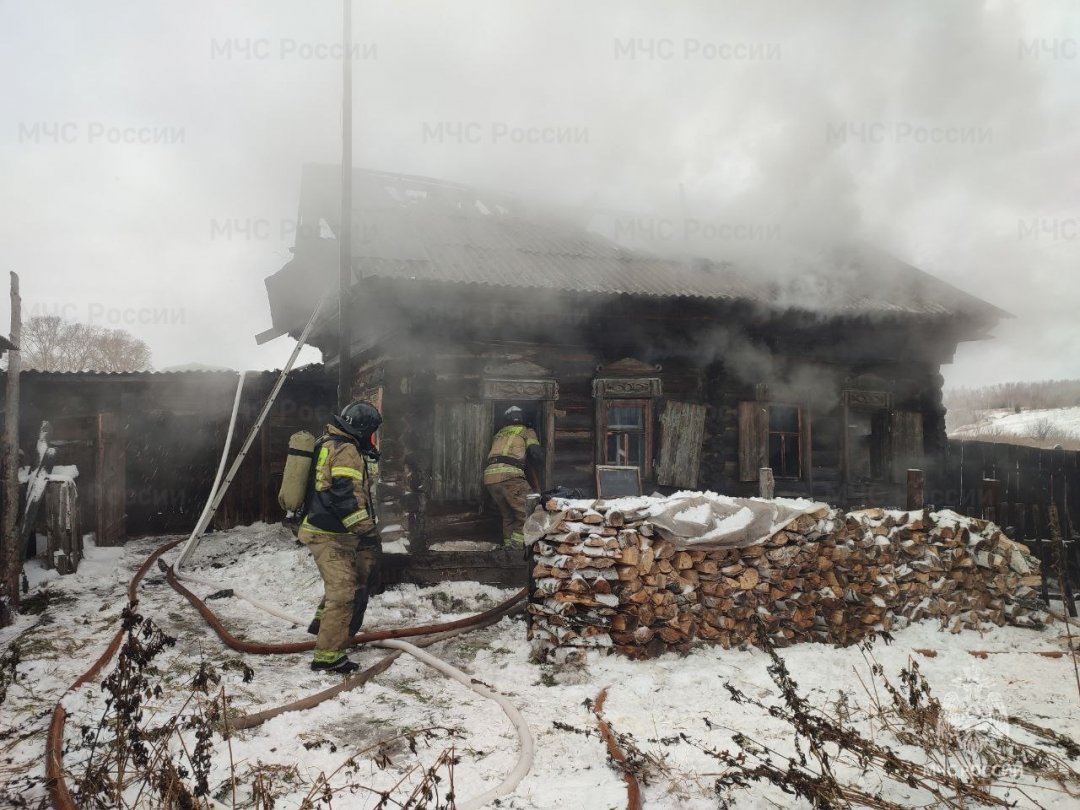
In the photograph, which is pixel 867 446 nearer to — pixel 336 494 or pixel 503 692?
pixel 503 692

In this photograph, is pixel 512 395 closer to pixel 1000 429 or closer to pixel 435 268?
pixel 435 268

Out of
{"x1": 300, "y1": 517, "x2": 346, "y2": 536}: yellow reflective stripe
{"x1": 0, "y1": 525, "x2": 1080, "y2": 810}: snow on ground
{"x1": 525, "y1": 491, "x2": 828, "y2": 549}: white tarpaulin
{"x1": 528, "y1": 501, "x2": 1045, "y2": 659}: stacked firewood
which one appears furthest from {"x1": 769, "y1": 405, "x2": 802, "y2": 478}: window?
{"x1": 300, "y1": 517, "x2": 346, "y2": 536}: yellow reflective stripe

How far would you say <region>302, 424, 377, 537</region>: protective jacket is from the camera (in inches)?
191

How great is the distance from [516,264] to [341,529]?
4962 millimetres

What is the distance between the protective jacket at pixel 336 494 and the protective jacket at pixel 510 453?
249 cm

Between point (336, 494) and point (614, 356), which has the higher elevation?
point (614, 356)

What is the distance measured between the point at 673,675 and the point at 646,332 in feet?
17.1

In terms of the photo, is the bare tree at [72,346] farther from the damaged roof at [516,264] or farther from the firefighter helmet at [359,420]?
the firefighter helmet at [359,420]

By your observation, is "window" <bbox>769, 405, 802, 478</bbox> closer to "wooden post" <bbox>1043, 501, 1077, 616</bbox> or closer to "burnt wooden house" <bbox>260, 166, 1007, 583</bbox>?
"burnt wooden house" <bbox>260, 166, 1007, 583</bbox>

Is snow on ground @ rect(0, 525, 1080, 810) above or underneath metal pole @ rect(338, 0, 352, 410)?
underneath

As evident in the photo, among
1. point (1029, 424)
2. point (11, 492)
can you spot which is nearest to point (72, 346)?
point (11, 492)

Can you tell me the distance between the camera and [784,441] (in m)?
9.88

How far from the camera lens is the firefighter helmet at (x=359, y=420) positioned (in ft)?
16.6

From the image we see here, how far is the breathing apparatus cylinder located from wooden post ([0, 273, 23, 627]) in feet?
9.15
